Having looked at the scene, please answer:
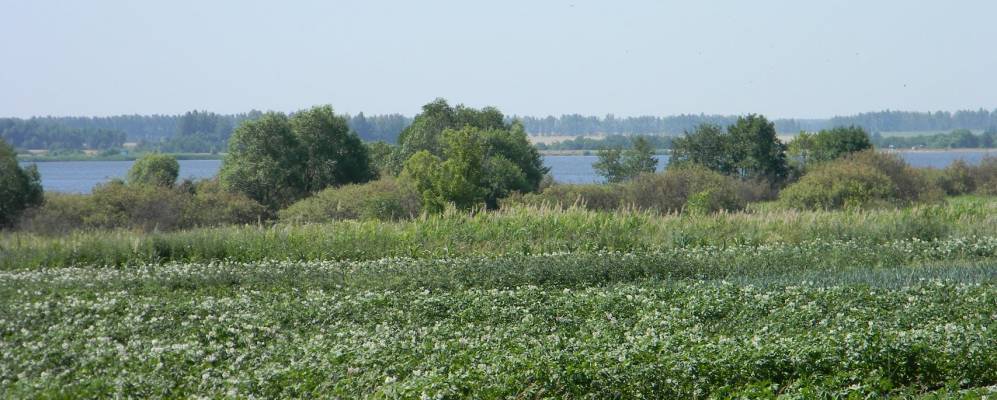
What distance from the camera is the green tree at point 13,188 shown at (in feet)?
107

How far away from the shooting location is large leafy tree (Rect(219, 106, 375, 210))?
41.1 meters

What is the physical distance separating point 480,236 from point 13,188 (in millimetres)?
19791

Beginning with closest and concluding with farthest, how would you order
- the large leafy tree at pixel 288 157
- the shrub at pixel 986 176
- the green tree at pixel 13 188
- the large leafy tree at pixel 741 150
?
the green tree at pixel 13 188 < the large leafy tree at pixel 288 157 < the shrub at pixel 986 176 < the large leafy tree at pixel 741 150

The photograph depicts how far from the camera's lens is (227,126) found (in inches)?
4402

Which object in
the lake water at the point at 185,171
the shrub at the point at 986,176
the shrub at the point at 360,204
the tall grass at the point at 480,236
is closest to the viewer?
the tall grass at the point at 480,236

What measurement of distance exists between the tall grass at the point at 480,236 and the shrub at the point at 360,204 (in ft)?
34.1

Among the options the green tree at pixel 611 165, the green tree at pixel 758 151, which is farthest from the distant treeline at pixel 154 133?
the green tree at pixel 758 151

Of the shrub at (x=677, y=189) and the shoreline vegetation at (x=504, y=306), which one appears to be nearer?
the shoreline vegetation at (x=504, y=306)

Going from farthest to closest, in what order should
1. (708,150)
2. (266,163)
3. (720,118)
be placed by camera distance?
(720,118) → (708,150) → (266,163)

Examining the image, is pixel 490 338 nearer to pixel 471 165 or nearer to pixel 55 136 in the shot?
pixel 471 165

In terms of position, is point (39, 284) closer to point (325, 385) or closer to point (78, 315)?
point (78, 315)

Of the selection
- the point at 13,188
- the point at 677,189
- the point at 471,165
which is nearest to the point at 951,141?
the point at 677,189

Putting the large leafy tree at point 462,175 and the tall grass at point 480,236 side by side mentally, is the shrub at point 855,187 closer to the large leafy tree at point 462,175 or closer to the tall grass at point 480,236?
the large leafy tree at point 462,175

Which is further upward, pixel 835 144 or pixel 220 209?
pixel 835 144
